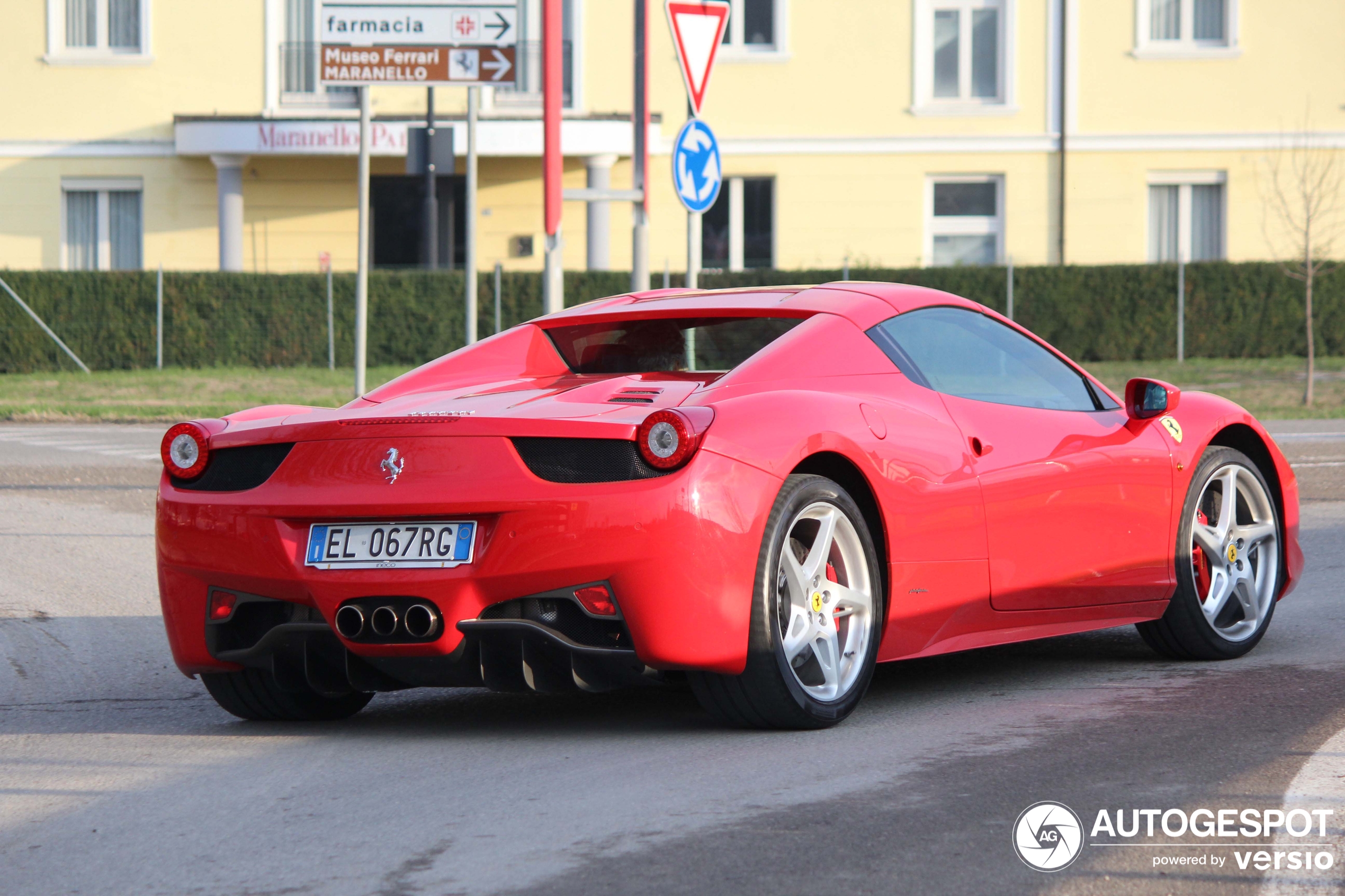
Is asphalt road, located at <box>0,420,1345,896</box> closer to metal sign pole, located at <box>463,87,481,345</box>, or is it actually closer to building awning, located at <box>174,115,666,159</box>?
metal sign pole, located at <box>463,87,481,345</box>

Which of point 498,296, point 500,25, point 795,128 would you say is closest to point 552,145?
point 500,25

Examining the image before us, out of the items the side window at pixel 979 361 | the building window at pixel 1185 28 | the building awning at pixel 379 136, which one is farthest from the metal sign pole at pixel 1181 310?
the side window at pixel 979 361

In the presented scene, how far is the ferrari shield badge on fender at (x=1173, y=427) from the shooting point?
20.3 ft

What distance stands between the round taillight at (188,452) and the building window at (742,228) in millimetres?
26696

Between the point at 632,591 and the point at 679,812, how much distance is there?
70cm

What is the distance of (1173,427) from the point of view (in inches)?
244

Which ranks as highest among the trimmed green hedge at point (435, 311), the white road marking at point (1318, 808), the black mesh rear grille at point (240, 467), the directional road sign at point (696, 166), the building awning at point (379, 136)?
the building awning at point (379, 136)

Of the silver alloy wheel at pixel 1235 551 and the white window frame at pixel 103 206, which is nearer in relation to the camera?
the silver alloy wheel at pixel 1235 551

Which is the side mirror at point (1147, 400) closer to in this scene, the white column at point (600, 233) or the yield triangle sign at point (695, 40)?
the yield triangle sign at point (695, 40)

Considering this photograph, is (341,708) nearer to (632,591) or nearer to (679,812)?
(632,591)

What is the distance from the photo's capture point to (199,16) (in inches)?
1227

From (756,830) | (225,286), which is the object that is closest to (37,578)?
(756,830)

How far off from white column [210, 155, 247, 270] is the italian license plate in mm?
27249

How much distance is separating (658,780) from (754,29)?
2805 centimetres
